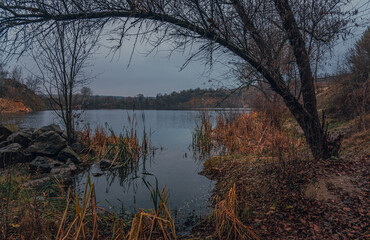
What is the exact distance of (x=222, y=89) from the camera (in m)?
3.85

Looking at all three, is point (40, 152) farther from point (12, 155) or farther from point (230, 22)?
point (230, 22)

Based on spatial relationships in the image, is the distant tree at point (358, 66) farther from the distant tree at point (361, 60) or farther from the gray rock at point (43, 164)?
the gray rock at point (43, 164)

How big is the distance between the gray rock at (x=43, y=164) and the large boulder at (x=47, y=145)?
1.20 feet

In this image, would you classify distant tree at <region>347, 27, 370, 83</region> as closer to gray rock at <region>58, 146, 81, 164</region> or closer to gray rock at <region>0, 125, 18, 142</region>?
gray rock at <region>58, 146, 81, 164</region>

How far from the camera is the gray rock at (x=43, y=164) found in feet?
18.6

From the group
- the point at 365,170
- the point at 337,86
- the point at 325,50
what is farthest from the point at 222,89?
the point at 337,86

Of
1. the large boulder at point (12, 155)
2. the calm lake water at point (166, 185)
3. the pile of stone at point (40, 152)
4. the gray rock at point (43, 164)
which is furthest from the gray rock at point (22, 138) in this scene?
the calm lake water at point (166, 185)

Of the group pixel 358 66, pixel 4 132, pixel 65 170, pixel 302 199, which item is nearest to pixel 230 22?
pixel 302 199

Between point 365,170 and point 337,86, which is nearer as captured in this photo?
point 365,170

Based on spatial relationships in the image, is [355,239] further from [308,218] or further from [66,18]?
[66,18]

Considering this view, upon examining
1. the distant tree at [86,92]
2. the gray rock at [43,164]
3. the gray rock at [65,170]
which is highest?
the distant tree at [86,92]

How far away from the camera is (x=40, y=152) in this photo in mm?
6348

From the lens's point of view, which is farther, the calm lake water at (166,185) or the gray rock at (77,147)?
the gray rock at (77,147)

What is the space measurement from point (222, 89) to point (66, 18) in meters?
2.65
